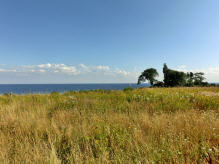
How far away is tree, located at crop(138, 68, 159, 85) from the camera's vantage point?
2792cm

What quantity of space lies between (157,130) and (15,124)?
13.9 feet

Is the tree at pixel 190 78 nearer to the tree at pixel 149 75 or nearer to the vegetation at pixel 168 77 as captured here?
the vegetation at pixel 168 77

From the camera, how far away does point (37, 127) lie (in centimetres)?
290

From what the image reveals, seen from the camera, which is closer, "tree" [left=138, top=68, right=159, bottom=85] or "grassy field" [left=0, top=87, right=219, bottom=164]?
"grassy field" [left=0, top=87, right=219, bottom=164]

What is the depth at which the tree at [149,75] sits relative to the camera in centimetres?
2792

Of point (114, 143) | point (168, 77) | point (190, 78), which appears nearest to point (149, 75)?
point (168, 77)

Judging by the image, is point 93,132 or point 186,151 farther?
point 93,132

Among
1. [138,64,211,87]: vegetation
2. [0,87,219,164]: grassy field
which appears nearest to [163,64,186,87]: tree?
[138,64,211,87]: vegetation

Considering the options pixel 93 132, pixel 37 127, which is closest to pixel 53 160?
pixel 93 132

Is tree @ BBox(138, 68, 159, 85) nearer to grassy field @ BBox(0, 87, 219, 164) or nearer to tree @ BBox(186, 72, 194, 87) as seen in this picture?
tree @ BBox(186, 72, 194, 87)

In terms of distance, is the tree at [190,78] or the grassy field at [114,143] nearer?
the grassy field at [114,143]

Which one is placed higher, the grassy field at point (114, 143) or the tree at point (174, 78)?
the tree at point (174, 78)

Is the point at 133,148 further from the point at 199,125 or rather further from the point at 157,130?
the point at 199,125

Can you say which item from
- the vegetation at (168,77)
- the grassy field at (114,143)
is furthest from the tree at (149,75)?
the grassy field at (114,143)
